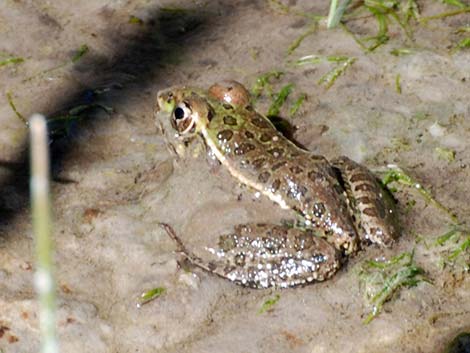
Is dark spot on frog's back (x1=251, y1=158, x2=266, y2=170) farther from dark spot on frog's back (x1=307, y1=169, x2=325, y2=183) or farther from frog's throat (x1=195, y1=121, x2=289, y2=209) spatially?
dark spot on frog's back (x1=307, y1=169, x2=325, y2=183)

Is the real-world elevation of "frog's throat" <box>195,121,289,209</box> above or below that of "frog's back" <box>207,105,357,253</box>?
below

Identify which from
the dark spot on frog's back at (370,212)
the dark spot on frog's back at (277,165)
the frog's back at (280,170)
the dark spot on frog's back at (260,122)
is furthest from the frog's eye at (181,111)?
the dark spot on frog's back at (370,212)

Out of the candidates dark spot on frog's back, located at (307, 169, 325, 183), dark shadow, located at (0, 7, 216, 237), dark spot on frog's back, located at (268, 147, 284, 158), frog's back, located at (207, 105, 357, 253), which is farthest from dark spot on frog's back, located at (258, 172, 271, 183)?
dark shadow, located at (0, 7, 216, 237)

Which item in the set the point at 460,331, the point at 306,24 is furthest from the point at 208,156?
the point at 306,24

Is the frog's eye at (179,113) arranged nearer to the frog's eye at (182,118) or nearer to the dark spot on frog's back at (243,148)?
the frog's eye at (182,118)

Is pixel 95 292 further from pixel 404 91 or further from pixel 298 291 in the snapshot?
pixel 404 91
